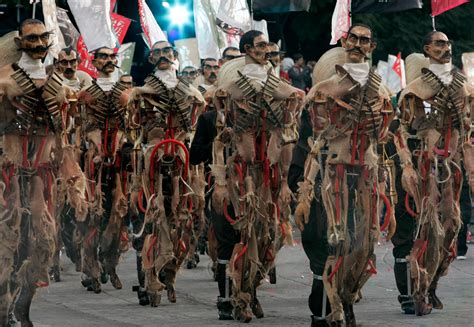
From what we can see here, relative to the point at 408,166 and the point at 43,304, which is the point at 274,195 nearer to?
the point at 408,166

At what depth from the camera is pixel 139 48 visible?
121 ft

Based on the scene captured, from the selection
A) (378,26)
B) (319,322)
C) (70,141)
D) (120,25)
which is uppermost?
(378,26)

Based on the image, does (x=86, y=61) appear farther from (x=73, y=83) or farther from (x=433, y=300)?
(x=433, y=300)

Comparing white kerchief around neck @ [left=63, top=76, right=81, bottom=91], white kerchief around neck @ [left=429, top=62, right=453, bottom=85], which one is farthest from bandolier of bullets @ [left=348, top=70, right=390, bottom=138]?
white kerchief around neck @ [left=63, top=76, right=81, bottom=91]

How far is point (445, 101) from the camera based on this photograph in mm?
13344

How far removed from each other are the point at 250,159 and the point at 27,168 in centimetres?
205

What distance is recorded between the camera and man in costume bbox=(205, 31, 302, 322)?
13383 mm

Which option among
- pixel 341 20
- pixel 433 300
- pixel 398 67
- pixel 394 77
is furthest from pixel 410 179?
pixel 394 77

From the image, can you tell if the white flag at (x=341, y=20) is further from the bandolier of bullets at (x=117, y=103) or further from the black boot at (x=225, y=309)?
the black boot at (x=225, y=309)

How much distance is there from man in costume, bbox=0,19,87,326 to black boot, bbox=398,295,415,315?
3115mm

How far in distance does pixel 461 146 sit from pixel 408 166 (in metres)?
0.54

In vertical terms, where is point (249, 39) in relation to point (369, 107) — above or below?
above

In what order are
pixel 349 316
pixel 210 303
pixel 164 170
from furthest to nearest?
pixel 210 303 < pixel 164 170 < pixel 349 316

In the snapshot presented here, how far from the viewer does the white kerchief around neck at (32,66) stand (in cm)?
1222
